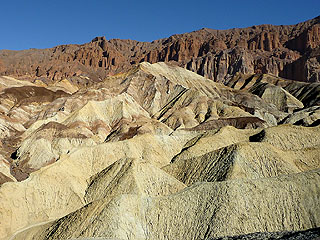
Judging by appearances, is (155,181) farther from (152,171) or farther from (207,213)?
(207,213)

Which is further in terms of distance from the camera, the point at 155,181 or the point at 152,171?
the point at 152,171

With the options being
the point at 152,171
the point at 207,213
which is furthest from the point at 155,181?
the point at 207,213

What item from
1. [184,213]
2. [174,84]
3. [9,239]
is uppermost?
[174,84]

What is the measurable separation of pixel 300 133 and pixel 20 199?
4080 cm

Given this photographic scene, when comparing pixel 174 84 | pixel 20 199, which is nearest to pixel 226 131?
pixel 20 199

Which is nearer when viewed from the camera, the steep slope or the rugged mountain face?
the steep slope

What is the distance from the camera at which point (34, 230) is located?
118ft

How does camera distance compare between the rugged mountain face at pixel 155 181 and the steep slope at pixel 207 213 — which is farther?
the rugged mountain face at pixel 155 181

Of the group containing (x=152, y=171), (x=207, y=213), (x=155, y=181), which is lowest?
(x=207, y=213)

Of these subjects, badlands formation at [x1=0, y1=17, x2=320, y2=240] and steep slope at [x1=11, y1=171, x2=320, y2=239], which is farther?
badlands formation at [x1=0, y1=17, x2=320, y2=240]

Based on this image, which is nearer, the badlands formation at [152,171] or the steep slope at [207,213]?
the steep slope at [207,213]

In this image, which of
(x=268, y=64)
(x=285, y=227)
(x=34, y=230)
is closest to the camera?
(x=285, y=227)

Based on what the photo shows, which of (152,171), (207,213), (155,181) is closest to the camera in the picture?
(207,213)

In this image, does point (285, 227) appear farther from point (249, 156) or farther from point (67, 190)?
point (67, 190)
